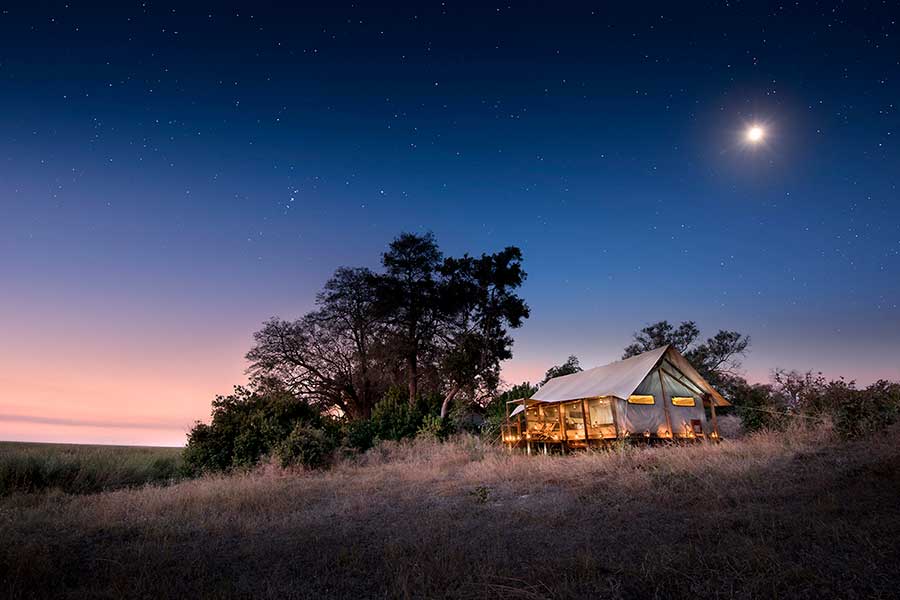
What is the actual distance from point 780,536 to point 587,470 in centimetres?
650

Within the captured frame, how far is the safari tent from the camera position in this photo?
1962 cm

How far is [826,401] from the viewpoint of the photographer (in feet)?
47.0

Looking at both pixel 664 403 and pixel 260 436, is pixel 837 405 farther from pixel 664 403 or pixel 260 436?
pixel 260 436

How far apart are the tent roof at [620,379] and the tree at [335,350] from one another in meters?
11.7

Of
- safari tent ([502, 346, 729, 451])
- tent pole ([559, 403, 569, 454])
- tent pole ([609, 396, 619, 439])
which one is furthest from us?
tent pole ([559, 403, 569, 454])

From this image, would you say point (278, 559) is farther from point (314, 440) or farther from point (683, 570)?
point (314, 440)

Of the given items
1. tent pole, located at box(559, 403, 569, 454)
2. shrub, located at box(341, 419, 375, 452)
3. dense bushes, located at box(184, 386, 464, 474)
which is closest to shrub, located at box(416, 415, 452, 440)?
shrub, located at box(341, 419, 375, 452)

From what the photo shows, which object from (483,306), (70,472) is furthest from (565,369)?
(70,472)

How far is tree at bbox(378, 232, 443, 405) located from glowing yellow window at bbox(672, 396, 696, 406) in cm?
1411

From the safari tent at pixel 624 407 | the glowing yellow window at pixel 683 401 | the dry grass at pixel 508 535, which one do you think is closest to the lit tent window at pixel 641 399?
the safari tent at pixel 624 407

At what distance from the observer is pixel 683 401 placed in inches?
833

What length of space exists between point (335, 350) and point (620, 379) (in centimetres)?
1820

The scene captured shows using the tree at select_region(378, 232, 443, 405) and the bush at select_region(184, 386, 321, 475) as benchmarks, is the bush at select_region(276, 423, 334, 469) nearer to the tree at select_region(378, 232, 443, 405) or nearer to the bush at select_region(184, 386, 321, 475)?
the bush at select_region(184, 386, 321, 475)

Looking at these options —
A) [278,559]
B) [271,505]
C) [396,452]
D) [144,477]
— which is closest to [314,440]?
[396,452]
